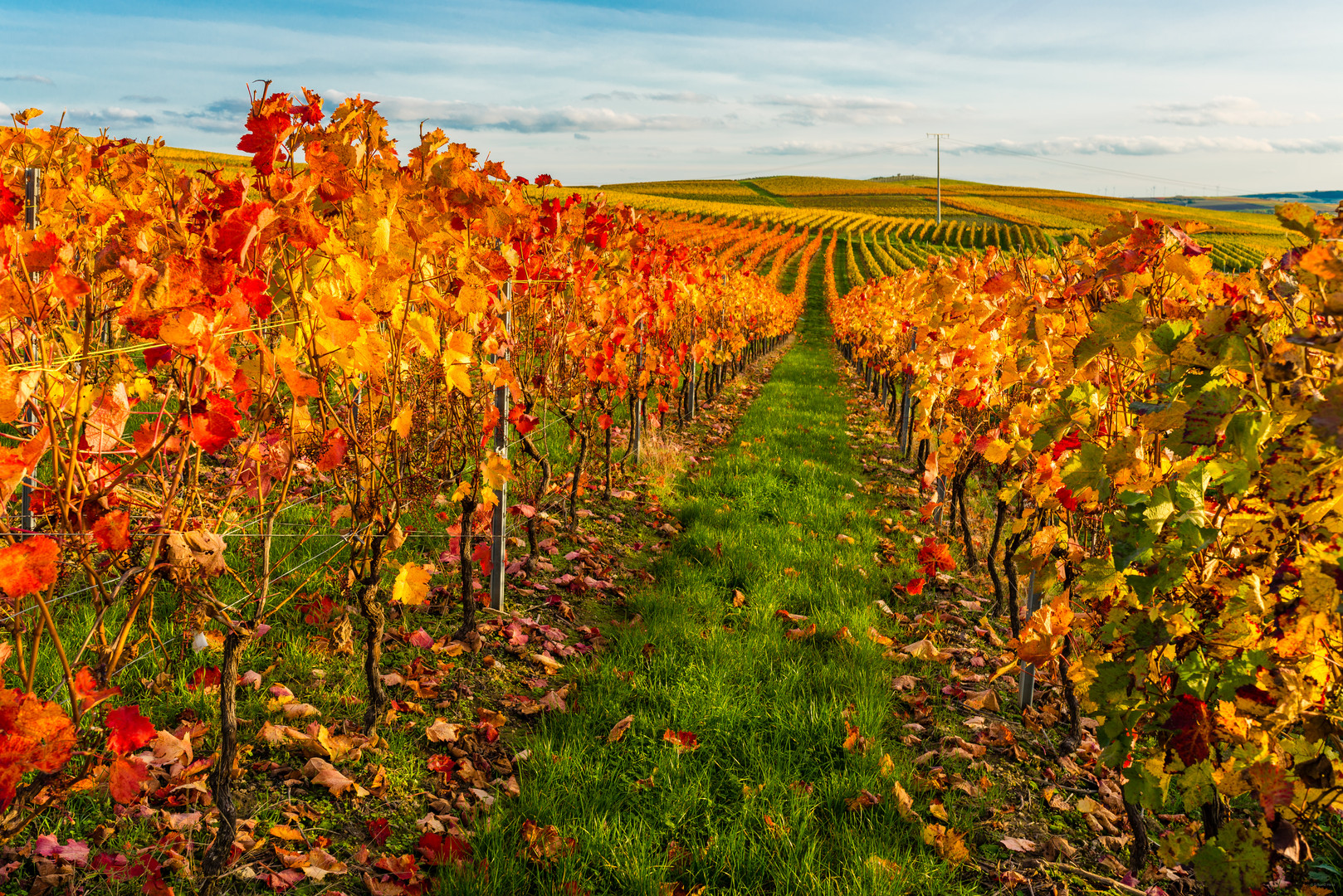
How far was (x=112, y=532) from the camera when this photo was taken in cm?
178

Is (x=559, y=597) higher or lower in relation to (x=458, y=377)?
lower

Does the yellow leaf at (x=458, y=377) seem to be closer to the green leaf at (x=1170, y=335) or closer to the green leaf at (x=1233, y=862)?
the green leaf at (x=1170, y=335)

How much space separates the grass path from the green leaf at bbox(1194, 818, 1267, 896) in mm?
801

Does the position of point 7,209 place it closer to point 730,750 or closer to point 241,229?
point 241,229

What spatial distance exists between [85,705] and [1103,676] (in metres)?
2.36

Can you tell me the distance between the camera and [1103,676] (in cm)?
172

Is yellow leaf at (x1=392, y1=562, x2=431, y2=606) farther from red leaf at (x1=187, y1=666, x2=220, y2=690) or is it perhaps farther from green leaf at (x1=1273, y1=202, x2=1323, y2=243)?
green leaf at (x1=1273, y1=202, x2=1323, y2=243)

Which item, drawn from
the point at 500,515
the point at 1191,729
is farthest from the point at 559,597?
the point at 1191,729

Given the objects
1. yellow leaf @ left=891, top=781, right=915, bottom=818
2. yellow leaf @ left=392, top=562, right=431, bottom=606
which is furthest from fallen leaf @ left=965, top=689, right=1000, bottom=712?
yellow leaf @ left=392, top=562, right=431, bottom=606

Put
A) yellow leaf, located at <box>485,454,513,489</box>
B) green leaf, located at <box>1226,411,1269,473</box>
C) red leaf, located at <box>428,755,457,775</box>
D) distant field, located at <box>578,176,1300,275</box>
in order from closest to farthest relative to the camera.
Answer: green leaf, located at <box>1226,411,1269,473</box>, red leaf, located at <box>428,755,457,775</box>, yellow leaf, located at <box>485,454,513,489</box>, distant field, located at <box>578,176,1300,275</box>

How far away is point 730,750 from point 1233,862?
1.57 meters

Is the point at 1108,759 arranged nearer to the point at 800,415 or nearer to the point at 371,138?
the point at 371,138

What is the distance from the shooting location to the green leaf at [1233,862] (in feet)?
5.07

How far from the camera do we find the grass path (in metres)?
2.21
